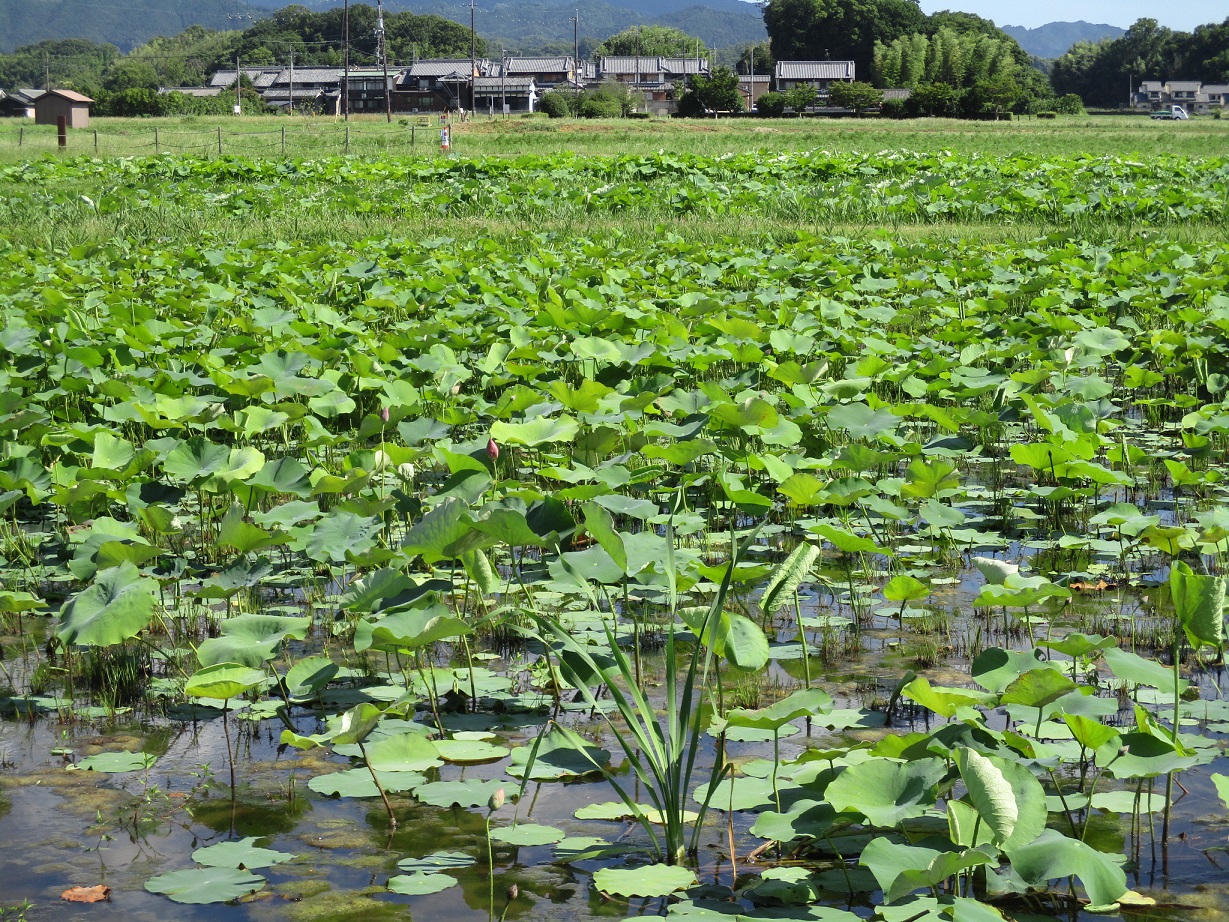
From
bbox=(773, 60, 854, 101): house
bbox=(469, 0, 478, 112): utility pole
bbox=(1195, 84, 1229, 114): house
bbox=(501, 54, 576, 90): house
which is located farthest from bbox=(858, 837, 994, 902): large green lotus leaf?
bbox=(1195, 84, 1229, 114): house

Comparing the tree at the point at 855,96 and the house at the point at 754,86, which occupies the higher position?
the house at the point at 754,86

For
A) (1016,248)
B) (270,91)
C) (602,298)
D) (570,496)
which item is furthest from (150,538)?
(270,91)

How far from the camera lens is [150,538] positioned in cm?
314

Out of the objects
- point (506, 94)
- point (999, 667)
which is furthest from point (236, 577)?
point (506, 94)

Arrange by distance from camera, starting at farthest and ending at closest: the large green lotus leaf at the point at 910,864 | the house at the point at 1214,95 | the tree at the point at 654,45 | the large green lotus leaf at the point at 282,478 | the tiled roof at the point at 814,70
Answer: the tree at the point at 654,45 < the house at the point at 1214,95 < the tiled roof at the point at 814,70 < the large green lotus leaf at the point at 282,478 < the large green lotus leaf at the point at 910,864

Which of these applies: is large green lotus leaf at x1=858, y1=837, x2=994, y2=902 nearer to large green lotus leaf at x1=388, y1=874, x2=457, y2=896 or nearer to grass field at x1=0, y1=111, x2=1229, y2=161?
large green lotus leaf at x1=388, y1=874, x2=457, y2=896

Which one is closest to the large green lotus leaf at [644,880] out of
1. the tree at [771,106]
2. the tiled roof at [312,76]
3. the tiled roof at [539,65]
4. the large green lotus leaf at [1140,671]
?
the large green lotus leaf at [1140,671]

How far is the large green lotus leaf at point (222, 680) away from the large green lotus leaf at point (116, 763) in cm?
17

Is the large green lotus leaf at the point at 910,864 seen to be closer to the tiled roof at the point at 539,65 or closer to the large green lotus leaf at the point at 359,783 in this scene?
the large green lotus leaf at the point at 359,783

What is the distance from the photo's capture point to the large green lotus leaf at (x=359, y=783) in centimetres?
186

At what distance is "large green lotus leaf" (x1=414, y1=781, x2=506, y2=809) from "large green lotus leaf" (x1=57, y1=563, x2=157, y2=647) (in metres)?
0.60

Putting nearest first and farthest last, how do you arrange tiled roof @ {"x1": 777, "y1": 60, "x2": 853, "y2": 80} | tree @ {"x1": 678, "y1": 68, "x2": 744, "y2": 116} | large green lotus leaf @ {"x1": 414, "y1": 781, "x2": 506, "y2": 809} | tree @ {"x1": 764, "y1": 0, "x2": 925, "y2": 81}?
1. large green lotus leaf @ {"x1": 414, "y1": 781, "x2": 506, "y2": 809}
2. tree @ {"x1": 678, "y1": 68, "x2": 744, "y2": 116}
3. tiled roof @ {"x1": 777, "y1": 60, "x2": 853, "y2": 80}
4. tree @ {"x1": 764, "y1": 0, "x2": 925, "y2": 81}

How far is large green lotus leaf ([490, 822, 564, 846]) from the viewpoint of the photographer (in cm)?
171

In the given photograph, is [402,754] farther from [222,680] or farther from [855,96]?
[855,96]
